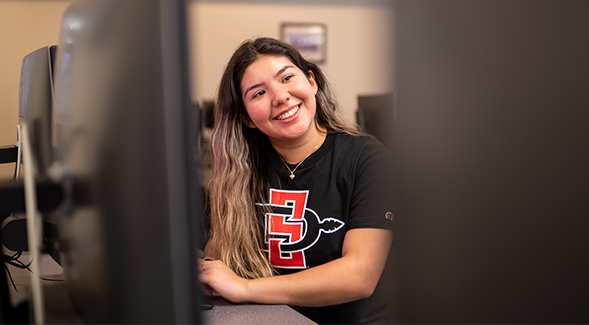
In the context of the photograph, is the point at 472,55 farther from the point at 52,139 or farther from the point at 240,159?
the point at 240,159

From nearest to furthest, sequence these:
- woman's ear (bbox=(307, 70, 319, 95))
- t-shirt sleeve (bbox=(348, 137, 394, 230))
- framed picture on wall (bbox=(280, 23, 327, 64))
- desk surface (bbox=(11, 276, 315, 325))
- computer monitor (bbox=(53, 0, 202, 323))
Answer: computer monitor (bbox=(53, 0, 202, 323)) < desk surface (bbox=(11, 276, 315, 325)) < t-shirt sleeve (bbox=(348, 137, 394, 230)) < woman's ear (bbox=(307, 70, 319, 95)) < framed picture on wall (bbox=(280, 23, 327, 64))

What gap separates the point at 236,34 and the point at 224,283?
4020 millimetres

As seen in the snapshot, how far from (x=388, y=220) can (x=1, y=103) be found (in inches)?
27.5

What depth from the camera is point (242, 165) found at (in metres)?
1.15

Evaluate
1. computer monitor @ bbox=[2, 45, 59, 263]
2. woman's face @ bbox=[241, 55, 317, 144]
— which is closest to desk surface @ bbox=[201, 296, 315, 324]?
computer monitor @ bbox=[2, 45, 59, 263]

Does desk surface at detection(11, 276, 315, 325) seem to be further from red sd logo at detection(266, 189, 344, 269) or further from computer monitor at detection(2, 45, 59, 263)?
red sd logo at detection(266, 189, 344, 269)

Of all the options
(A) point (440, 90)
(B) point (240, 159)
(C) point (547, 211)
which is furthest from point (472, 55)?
(B) point (240, 159)

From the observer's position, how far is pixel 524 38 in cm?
35

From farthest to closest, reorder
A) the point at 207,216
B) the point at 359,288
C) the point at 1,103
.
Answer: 1. the point at 207,216
2. the point at 359,288
3. the point at 1,103

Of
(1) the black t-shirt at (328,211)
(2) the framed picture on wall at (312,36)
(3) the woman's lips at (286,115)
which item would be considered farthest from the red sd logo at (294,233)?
(2) the framed picture on wall at (312,36)

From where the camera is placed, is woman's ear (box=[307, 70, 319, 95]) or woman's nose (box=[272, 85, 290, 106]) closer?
woman's nose (box=[272, 85, 290, 106])

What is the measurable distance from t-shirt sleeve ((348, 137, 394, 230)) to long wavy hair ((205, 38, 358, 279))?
130 mm

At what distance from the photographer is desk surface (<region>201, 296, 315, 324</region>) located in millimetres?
622

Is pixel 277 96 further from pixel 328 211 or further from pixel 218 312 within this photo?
pixel 218 312
